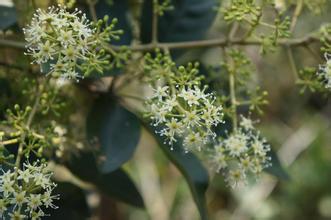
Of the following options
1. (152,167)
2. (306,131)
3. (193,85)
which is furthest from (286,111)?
(193,85)

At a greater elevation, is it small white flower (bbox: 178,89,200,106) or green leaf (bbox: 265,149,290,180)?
small white flower (bbox: 178,89,200,106)

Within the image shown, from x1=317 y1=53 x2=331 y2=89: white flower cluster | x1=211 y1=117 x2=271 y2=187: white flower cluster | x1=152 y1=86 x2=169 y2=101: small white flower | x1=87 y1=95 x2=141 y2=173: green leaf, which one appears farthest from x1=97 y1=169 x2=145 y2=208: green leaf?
x1=317 y1=53 x2=331 y2=89: white flower cluster

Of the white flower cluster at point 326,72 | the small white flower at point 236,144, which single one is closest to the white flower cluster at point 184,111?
the small white flower at point 236,144

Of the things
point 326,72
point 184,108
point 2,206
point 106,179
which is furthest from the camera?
point 106,179

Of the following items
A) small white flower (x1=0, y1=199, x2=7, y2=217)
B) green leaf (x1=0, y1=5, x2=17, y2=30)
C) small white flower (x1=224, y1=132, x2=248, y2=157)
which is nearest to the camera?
small white flower (x1=0, y1=199, x2=7, y2=217)

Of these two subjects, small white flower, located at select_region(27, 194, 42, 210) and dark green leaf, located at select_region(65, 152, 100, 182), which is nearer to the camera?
small white flower, located at select_region(27, 194, 42, 210)

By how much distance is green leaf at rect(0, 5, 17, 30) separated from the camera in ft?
3.61

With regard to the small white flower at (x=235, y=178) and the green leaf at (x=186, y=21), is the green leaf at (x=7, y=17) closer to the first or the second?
the green leaf at (x=186, y=21)

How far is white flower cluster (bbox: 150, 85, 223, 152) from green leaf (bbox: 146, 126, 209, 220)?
0.13 meters

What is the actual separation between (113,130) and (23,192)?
0.36m

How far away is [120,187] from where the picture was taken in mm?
1230

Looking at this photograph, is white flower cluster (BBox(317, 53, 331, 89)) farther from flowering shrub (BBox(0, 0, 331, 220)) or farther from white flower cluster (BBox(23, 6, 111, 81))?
white flower cluster (BBox(23, 6, 111, 81))

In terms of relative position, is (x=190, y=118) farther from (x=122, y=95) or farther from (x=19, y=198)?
(x=122, y=95)

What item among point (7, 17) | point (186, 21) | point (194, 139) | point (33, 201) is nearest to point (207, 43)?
point (186, 21)
